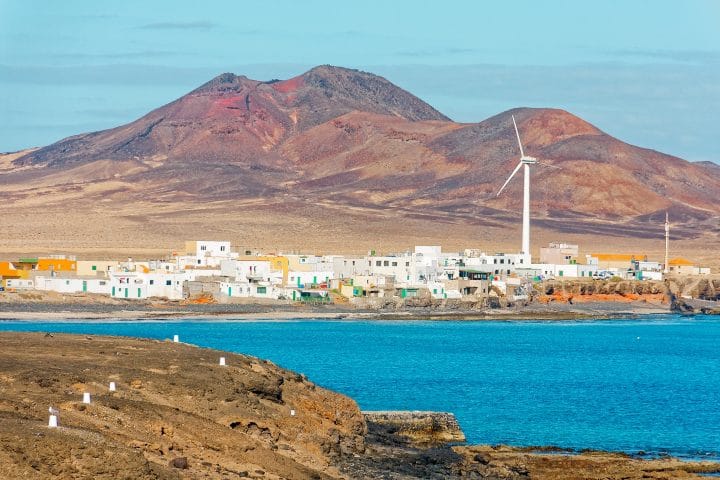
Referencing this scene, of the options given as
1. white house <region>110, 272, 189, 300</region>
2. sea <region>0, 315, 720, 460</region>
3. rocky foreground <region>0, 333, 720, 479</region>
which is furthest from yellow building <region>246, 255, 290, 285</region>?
rocky foreground <region>0, 333, 720, 479</region>

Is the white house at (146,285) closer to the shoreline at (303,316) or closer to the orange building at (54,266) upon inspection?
the orange building at (54,266)

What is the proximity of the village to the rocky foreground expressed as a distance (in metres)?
57.3

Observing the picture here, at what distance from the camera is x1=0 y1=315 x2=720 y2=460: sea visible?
37.9 meters

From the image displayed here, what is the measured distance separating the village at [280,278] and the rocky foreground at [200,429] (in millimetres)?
57321

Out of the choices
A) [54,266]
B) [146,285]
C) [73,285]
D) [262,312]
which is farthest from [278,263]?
[54,266]

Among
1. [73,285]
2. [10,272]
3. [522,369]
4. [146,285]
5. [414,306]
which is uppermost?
[10,272]

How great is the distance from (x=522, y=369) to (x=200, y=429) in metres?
35.3

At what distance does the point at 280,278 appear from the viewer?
98.1 m

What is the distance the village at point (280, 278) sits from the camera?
93188 mm

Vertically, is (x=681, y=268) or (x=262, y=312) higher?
(x=681, y=268)

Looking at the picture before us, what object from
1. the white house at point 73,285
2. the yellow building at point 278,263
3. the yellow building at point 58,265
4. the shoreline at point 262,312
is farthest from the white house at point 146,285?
the yellow building at point 278,263

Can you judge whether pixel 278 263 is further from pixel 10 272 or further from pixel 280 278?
pixel 10 272

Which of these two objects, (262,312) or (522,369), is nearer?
(522,369)

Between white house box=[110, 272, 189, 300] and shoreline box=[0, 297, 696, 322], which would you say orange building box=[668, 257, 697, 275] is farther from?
white house box=[110, 272, 189, 300]
